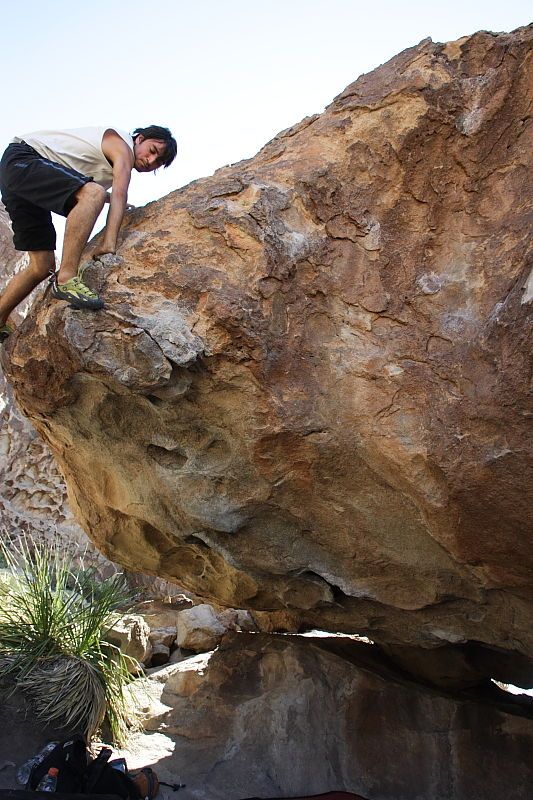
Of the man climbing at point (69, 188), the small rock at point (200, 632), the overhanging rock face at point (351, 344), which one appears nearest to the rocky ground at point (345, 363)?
the overhanging rock face at point (351, 344)

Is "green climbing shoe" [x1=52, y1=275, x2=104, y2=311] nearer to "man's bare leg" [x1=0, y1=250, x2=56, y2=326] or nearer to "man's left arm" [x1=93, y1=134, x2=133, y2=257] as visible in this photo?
"man's left arm" [x1=93, y1=134, x2=133, y2=257]

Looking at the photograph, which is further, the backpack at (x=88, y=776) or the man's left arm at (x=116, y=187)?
the backpack at (x=88, y=776)

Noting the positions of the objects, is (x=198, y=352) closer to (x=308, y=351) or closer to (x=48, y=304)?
(x=308, y=351)

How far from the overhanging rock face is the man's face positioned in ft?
0.66

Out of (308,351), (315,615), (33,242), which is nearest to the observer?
(308,351)

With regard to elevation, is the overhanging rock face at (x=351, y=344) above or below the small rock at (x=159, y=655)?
above

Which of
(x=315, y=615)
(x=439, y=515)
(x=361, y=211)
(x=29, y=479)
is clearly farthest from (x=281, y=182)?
(x=29, y=479)

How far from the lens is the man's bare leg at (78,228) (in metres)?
3.32

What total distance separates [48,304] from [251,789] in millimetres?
2896

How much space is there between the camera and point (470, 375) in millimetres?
3242

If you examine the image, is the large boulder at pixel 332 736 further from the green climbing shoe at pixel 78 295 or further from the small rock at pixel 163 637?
the green climbing shoe at pixel 78 295

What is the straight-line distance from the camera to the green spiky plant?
4.76 m

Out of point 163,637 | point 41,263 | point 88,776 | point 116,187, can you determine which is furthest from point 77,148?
point 163,637

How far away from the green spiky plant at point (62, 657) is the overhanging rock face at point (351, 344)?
177 centimetres
